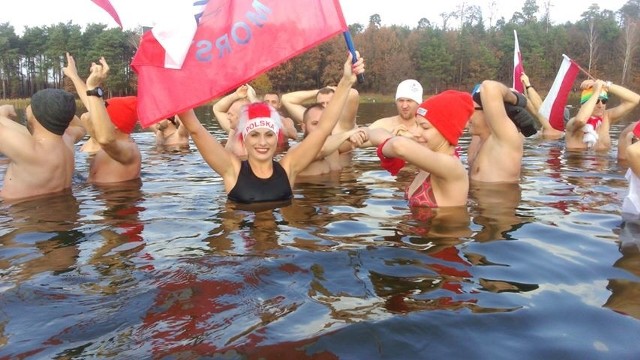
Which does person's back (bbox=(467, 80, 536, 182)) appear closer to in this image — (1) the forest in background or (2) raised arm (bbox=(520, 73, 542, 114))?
(2) raised arm (bbox=(520, 73, 542, 114))

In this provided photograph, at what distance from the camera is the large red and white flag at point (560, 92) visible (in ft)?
32.8

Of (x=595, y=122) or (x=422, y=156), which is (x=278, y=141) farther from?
(x=595, y=122)

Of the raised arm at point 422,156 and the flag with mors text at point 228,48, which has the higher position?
the flag with mors text at point 228,48

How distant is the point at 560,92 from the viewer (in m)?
10.1

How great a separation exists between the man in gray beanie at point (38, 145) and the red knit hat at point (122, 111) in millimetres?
621

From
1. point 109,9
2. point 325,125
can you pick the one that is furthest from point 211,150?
point 109,9

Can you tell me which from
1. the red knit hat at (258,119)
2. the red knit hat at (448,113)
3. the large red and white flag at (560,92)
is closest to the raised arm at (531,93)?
the large red and white flag at (560,92)

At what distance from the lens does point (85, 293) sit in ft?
11.9

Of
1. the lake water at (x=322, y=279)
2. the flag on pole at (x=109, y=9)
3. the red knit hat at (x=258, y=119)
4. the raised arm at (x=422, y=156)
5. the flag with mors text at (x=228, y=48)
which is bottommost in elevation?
the lake water at (x=322, y=279)

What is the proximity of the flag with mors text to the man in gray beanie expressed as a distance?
7.82 ft

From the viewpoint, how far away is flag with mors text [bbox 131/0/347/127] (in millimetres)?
4680

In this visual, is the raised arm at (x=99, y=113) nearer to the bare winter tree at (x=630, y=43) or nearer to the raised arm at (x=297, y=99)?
the raised arm at (x=297, y=99)

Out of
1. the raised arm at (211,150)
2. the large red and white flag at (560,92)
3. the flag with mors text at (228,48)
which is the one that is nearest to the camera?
the flag with mors text at (228,48)

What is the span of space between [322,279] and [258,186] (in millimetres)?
2436
